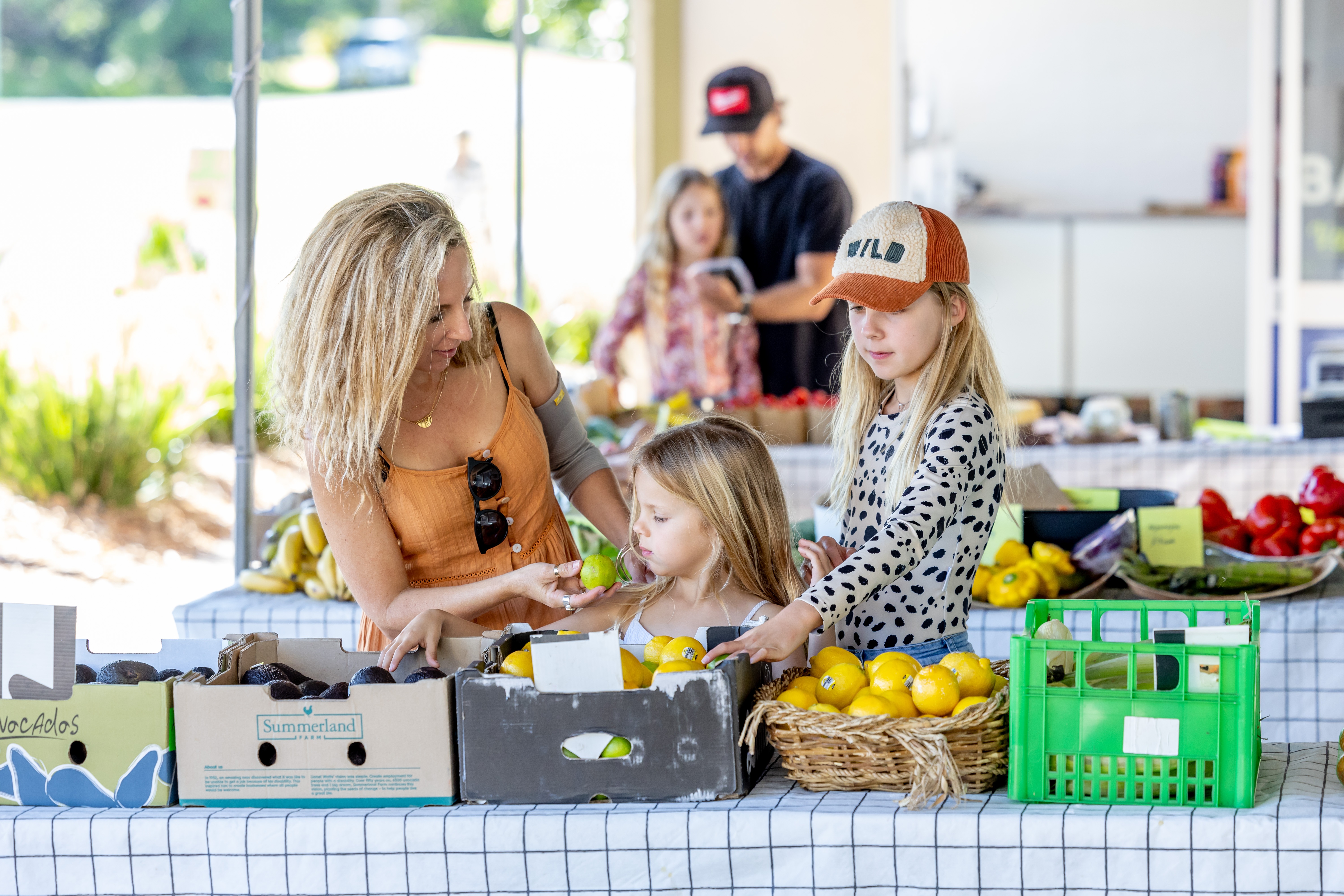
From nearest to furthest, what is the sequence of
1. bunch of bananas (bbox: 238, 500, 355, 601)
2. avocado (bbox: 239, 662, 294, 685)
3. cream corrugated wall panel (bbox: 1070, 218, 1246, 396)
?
1. avocado (bbox: 239, 662, 294, 685)
2. bunch of bananas (bbox: 238, 500, 355, 601)
3. cream corrugated wall panel (bbox: 1070, 218, 1246, 396)

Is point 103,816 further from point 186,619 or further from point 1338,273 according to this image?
point 1338,273

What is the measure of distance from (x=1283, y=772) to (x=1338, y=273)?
220 inches

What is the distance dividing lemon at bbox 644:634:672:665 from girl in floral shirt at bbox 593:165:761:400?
9.96 feet

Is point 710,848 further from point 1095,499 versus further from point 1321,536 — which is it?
point 1321,536

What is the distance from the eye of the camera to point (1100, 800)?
59.2 inches

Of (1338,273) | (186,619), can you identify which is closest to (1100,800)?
(186,619)

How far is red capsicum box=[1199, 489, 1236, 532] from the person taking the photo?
3.11 meters

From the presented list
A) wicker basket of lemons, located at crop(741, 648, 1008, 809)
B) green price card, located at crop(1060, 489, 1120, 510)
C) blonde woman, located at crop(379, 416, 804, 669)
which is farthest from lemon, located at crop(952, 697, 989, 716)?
green price card, located at crop(1060, 489, 1120, 510)

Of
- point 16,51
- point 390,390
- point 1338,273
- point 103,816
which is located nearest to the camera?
point 103,816

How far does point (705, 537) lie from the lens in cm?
210

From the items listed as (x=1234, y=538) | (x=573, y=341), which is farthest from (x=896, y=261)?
(x=573, y=341)

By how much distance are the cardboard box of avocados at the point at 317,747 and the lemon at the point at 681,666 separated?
0.26 meters

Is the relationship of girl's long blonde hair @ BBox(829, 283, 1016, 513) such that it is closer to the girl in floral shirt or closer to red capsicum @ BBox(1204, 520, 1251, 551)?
red capsicum @ BBox(1204, 520, 1251, 551)

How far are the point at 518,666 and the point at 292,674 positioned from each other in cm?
34
